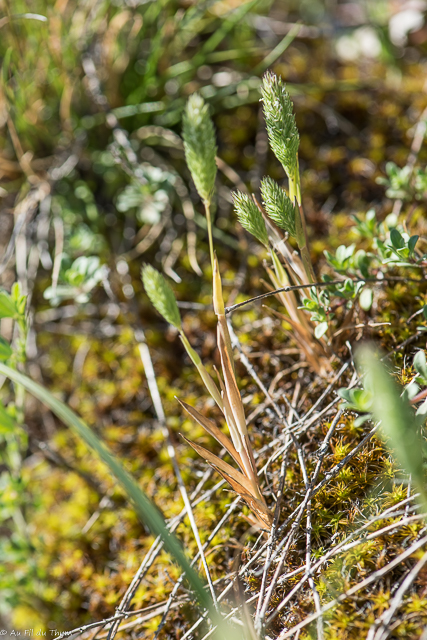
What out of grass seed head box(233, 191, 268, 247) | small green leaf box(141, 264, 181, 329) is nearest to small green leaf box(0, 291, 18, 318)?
small green leaf box(141, 264, 181, 329)

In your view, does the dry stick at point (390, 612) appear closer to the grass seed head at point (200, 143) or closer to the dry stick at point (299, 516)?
the dry stick at point (299, 516)

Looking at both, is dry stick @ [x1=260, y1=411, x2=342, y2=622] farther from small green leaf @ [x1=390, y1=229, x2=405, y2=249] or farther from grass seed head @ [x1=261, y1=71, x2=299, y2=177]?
grass seed head @ [x1=261, y1=71, x2=299, y2=177]

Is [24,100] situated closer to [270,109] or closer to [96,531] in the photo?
[270,109]

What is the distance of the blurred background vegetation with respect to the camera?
178 centimetres

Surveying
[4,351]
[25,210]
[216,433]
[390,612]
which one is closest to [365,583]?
[390,612]

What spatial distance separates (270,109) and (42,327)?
167 centimetres

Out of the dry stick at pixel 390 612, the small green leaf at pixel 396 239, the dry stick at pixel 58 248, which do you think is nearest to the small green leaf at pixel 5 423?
the dry stick at pixel 58 248

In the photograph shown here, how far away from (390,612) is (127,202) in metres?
1.78

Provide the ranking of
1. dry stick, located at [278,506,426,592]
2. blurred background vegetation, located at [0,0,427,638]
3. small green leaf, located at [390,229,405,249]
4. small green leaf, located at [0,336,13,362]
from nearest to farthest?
1. dry stick, located at [278,506,426,592]
2. small green leaf, located at [390,229,405,249]
3. small green leaf, located at [0,336,13,362]
4. blurred background vegetation, located at [0,0,427,638]

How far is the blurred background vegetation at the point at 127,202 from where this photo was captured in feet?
5.84

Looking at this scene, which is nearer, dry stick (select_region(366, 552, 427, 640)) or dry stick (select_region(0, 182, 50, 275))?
dry stick (select_region(366, 552, 427, 640))

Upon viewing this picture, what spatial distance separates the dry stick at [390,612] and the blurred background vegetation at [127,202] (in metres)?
0.71

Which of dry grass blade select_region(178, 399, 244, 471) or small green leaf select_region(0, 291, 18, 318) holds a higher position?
small green leaf select_region(0, 291, 18, 318)

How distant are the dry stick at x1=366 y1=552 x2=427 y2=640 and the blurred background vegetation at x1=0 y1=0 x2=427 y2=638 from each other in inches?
27.8
